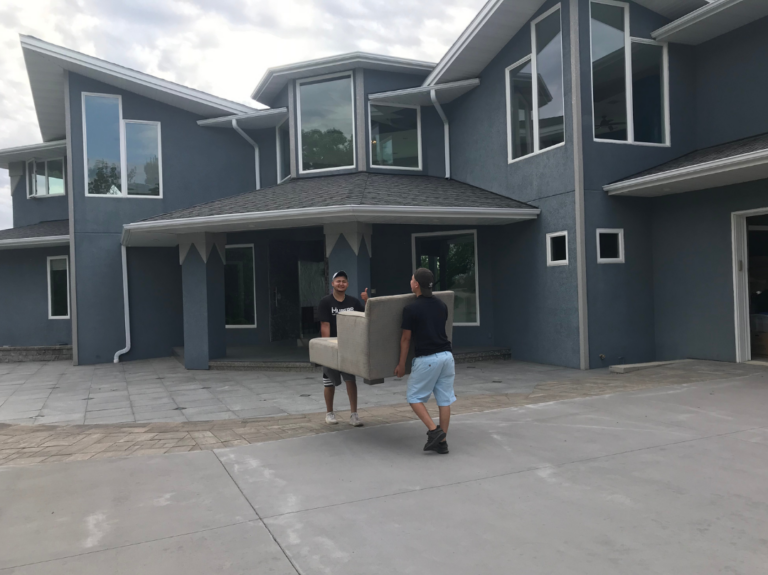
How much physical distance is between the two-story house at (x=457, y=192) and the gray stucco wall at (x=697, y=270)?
0.03 meters

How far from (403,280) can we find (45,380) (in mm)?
6994

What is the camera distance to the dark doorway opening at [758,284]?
894 centimetres

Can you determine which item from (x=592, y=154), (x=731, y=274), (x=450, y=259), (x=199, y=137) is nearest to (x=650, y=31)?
(x=592, y=154)

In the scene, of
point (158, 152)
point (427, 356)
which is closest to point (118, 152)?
point (158, 152)

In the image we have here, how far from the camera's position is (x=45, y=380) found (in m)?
10.1

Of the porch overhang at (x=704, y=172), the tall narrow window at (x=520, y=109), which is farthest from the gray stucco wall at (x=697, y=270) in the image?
the tall narrow window at (x=520, y=109)

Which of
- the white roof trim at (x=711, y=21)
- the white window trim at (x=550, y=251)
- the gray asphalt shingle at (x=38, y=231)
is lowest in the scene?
the white window trim at (x=550, y=251)

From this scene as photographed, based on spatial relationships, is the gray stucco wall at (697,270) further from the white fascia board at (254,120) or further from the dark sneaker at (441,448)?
the white fascia board at (254,120)

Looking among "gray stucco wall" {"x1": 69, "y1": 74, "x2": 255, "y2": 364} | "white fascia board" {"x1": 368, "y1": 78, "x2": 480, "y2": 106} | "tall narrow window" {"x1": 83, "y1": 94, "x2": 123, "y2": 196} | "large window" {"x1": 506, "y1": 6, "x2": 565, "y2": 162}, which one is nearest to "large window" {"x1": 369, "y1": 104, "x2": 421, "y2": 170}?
"white fascia board" {"x1": 368, "y1": 78, "x2": 480, "y2": 106}

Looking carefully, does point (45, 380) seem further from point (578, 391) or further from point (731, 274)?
point (731, 274)

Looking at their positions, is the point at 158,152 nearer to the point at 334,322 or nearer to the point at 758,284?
the point at 334,322

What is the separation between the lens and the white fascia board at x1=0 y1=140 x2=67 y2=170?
49.6 ft

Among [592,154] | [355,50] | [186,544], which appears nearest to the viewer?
[186,544]

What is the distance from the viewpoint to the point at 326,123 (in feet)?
39.7
